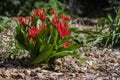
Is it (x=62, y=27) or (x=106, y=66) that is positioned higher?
(x=62, y=27)

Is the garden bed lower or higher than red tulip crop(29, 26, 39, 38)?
lower

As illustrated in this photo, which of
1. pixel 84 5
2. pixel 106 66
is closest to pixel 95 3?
pixel 84 5

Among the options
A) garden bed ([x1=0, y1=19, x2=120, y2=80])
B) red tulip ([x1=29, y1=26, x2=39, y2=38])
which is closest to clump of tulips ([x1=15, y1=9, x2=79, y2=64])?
red tulip ([x1=29, y1=26, x2=39, y2=38])

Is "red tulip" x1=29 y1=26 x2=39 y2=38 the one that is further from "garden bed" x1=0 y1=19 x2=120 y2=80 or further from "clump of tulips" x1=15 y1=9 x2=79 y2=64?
"garden bed" x1=0 y1=19 x2=120 y2=80

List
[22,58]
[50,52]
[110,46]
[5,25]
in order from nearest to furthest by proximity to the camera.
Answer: [50,52] < [22,58] < [110,46] < [5,25]

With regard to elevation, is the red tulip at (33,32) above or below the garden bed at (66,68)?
above

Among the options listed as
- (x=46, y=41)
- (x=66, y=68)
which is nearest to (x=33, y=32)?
(x=46, y=41)

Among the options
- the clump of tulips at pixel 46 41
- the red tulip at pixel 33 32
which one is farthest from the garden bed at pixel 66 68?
the red tulip at pixel 33 32

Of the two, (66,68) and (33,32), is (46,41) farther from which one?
(66,68)

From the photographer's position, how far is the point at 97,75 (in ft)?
18.5

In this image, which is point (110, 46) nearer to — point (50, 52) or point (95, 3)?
point (50, 52)

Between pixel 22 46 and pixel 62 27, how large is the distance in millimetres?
594

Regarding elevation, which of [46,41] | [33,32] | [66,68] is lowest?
[66,68]

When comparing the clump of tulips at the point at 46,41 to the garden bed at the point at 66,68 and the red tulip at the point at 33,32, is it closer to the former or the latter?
the red tulip at the point at 33,32
